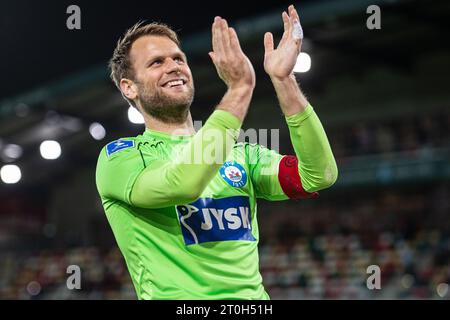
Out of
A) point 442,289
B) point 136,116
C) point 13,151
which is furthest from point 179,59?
point 13,151

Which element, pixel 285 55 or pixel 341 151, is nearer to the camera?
pixel 285 55

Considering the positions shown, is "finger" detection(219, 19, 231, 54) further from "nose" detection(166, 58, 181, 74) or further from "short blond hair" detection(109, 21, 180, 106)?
"short blond hair" detection(109, 21, 180, 106)

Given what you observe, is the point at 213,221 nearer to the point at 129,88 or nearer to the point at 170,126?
the point at 170,126

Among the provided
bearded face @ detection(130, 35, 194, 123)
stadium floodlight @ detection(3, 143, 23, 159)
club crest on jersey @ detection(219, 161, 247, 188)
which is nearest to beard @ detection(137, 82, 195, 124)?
bearded face @ detection(130, 35, 194, 123)

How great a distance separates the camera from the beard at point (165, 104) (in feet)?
10.3

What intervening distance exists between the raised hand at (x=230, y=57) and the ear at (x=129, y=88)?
77cm

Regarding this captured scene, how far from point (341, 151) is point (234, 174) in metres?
11.2

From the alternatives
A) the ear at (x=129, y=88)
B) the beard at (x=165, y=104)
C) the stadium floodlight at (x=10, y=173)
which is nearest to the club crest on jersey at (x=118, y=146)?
the beard at (x=165, y=104)

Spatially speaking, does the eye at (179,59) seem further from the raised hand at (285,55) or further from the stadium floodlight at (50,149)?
the stadium floodlight at (50,149)

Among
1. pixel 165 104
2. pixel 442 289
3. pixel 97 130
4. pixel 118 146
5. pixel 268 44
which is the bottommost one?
pixel 442 289

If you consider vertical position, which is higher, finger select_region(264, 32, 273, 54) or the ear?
finger select_region(264, 32, 273, 54)

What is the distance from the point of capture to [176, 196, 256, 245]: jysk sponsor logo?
288cm

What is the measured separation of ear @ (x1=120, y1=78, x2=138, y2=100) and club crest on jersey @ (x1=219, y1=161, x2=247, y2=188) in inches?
23.1

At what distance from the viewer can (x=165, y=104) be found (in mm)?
3158
